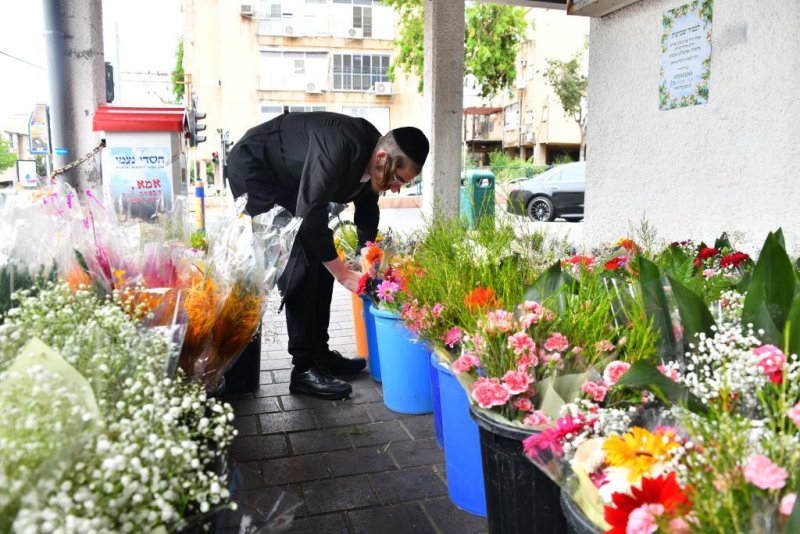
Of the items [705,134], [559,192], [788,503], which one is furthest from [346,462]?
[559,192]

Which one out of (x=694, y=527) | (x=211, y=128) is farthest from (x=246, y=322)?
(x=211, y=128)

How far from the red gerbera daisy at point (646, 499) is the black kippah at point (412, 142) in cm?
235

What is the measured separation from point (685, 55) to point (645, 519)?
161 inches

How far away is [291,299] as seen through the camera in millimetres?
3531

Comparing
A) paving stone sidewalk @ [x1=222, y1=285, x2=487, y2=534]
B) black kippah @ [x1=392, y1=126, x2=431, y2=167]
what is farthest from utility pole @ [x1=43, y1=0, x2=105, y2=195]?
black kippah @ [x1=392, y1=126, x2=431, y2=167]

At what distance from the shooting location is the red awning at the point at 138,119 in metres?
5.04

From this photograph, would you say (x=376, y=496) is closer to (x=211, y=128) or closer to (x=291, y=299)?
(x=291, y=299)

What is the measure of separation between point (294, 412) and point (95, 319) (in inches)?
83.8

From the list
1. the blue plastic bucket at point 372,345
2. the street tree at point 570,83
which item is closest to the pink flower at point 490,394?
the blue plastic bucket at point 372,345

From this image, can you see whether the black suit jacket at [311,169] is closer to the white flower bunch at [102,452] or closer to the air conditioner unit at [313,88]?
the white flower bunch at [102,452]

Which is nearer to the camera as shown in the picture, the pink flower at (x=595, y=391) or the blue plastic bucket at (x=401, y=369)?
the pink flower at (x=595, y=391)

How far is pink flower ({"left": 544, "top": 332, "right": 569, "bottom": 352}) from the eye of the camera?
5.46ft

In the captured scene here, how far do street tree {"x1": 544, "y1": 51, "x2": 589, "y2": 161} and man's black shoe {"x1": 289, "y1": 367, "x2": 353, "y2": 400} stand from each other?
79.4 ft

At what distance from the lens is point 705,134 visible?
162 inches
